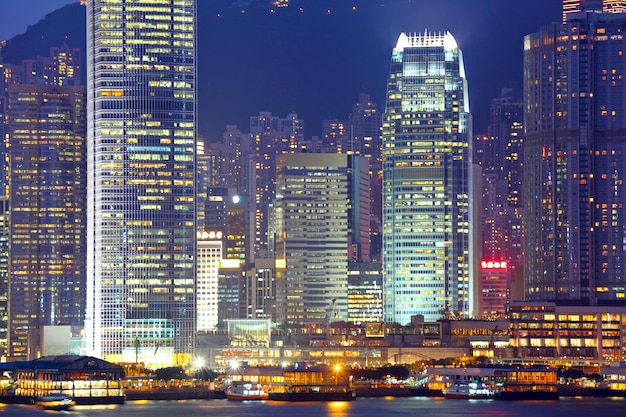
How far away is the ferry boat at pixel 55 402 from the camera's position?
192125mm

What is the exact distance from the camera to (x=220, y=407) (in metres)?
195

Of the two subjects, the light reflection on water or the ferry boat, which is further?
the ferry boat

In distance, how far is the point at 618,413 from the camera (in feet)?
603

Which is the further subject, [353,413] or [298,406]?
[298,406]

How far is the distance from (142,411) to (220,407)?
35.9 ft

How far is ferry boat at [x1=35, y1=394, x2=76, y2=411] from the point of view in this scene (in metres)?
192

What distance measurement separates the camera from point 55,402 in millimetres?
193250

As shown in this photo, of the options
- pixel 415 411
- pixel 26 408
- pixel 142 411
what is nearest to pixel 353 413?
pixel 415 411

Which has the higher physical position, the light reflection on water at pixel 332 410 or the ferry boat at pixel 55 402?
the ferry boat at pixel 55 402

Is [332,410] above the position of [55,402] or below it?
below

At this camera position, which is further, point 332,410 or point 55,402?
point 55,402

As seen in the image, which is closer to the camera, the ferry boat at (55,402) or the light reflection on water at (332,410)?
the light reflection on water at (332,410)

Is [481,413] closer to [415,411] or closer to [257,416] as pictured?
[415,411]

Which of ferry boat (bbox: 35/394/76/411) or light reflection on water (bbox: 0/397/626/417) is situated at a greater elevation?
ferry boat (bbox: 35/394/76/411)
